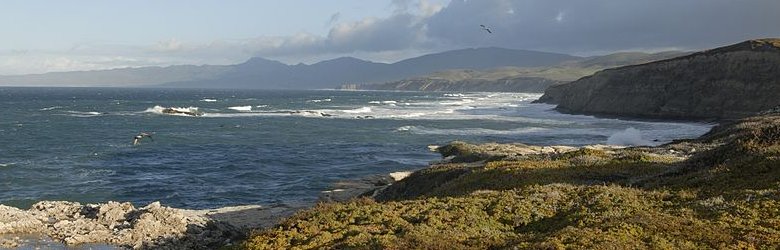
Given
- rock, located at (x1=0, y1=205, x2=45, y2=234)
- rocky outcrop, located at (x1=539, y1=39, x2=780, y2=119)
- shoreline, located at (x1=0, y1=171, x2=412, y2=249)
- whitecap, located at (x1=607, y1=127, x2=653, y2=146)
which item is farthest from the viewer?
rocky outcrop, located at (x1=539, y1=39, x2=780, y2=119)

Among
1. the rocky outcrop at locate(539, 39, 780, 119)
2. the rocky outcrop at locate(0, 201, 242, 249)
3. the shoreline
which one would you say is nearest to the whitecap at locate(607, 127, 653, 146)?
the rocky outcrop at locate(539, 39, 780, 119)

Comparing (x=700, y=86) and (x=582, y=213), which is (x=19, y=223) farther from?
(x=700, y=86)

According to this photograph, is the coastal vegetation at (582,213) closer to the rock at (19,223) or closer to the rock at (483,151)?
the rock at (19,223)

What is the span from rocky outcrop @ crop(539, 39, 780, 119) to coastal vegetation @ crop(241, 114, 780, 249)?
231 feet

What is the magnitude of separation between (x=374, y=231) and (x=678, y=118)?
3536 inches

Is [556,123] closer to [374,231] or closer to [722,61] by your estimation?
[722,61]

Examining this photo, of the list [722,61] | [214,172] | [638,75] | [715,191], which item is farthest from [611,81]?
[715,191]

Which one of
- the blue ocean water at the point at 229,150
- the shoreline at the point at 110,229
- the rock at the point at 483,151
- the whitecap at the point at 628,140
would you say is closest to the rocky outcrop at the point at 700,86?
the blue ocean water at the point at 229,150

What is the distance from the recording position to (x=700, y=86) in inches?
3792

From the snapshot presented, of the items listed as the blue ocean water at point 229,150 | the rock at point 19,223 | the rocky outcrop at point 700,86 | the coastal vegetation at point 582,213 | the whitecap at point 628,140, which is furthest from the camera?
the rocky outcrop at point 700,86

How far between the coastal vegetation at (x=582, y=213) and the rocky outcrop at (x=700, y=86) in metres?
70.5

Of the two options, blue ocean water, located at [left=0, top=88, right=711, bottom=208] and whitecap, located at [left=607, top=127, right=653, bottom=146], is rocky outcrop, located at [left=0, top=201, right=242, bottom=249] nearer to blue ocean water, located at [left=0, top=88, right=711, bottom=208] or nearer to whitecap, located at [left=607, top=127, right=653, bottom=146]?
blue ocean water, located at [left=0, top=88, right=711, bottom=208]

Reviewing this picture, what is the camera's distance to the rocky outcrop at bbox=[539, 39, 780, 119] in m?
87.8

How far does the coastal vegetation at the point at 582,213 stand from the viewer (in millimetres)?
13656
